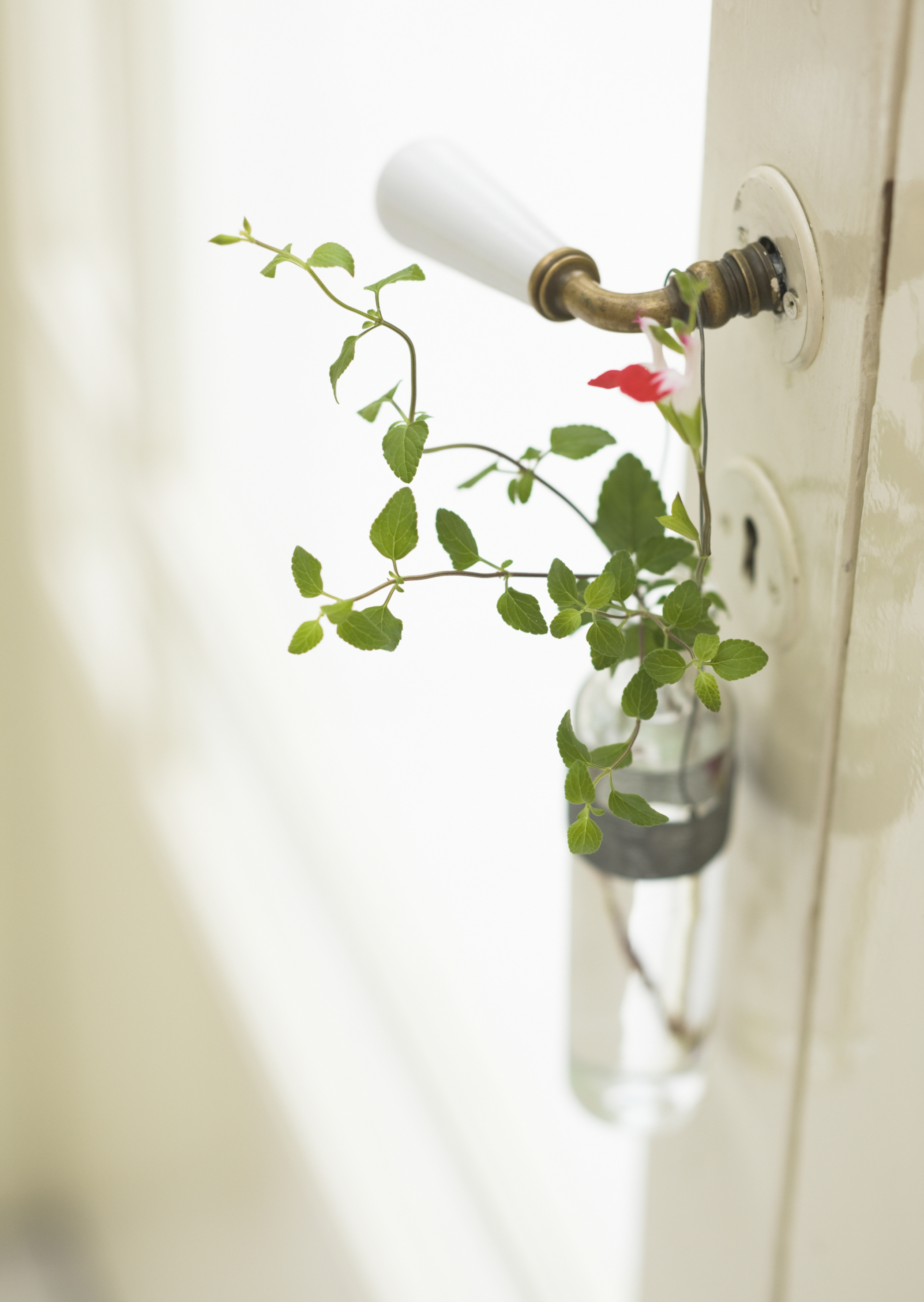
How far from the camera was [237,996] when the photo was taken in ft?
3.14

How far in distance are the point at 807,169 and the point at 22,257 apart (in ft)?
2.24

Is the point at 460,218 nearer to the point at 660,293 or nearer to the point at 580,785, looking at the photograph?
the point at 660,293

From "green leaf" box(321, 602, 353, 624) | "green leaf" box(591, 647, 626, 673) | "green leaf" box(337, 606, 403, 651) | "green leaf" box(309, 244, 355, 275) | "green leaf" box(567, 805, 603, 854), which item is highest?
"green leaf" box(309, 244, 355, 275)

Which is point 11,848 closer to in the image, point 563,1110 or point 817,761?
point 563,1110

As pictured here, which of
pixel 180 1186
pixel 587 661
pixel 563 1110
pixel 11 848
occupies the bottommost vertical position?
pixel 180 1186

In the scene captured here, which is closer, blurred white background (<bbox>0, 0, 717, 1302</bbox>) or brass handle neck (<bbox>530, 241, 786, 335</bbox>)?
brass handle neck (<bbox>530, 241, 786, 335</bbox>)

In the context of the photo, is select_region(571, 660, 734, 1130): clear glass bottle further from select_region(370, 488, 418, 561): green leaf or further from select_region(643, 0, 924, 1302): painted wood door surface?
select_region(370, 488, 418, 561): green leaf

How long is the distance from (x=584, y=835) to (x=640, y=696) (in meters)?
0.04

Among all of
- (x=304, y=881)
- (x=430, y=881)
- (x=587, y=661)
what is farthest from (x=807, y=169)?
(x=304, y=881)

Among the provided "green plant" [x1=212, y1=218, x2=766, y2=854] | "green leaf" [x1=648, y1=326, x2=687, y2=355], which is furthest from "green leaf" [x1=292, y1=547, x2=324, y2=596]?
"green leaf" [x1=648, y1=326, x2=687, y2=355]

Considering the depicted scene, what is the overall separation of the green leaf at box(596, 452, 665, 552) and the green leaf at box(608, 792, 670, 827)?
10 cm

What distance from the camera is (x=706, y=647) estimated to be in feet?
1.05

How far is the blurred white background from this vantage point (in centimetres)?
56

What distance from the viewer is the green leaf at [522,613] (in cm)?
32
